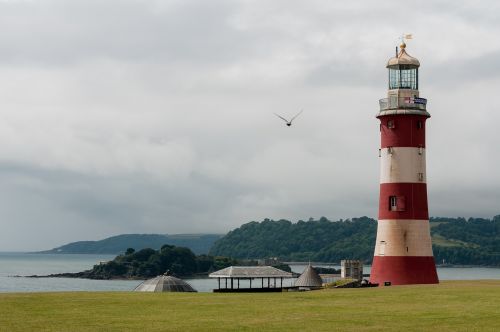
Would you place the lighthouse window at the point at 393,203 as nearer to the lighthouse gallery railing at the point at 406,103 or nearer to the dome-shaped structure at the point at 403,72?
the lighthouse gallery railing at the point at 406,103

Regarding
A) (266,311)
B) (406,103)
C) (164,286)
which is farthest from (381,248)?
→ (266,311)

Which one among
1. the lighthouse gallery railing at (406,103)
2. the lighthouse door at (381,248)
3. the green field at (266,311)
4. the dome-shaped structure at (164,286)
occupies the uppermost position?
the lighthouse gallery railing at (406,103)

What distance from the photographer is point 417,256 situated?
238 ft

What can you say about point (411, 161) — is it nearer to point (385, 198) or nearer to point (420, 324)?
point (385, 198)

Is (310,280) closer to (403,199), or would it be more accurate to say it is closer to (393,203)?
(393,203)

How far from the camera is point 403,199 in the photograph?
72438mm

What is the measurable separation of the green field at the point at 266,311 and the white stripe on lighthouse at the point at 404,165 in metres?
10.4

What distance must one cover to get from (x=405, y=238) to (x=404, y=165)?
20.1 feet

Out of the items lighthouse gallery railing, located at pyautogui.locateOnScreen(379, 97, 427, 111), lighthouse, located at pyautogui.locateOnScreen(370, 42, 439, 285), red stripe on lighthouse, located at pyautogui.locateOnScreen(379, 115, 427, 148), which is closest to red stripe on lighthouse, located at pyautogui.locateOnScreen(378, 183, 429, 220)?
lighthouse, located at pyautogui.locateOnScreen(370, 42, 439, 285)

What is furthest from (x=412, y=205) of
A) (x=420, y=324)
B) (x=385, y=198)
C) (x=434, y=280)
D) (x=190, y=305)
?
(x=420, y=324)

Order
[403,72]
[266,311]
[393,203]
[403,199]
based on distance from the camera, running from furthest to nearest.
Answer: [403,72] → [393,203] → [403,199] → [266,311]

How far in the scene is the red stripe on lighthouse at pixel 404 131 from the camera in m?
73.1

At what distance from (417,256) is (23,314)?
35577 mm

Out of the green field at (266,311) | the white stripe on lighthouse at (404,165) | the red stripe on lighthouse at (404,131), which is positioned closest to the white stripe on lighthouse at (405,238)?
the white stripe on lighthouse at (404,165)
